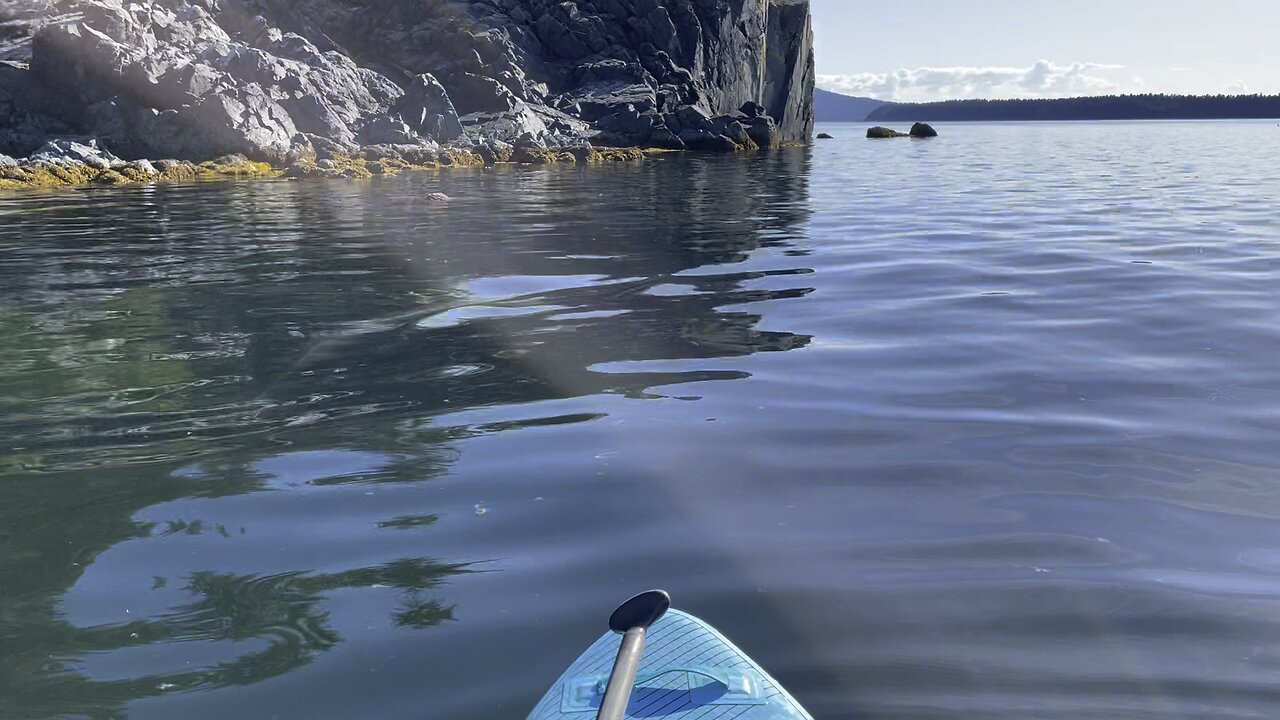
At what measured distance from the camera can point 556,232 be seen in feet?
54.9

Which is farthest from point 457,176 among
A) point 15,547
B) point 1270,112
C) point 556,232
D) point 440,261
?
point 1270,112

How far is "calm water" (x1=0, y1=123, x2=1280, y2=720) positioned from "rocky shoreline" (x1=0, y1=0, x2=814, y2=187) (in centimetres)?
2694

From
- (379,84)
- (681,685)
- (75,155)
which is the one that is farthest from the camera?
(379,84)

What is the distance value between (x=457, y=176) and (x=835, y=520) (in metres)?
31.6

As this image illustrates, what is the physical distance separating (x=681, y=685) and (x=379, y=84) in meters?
52.3

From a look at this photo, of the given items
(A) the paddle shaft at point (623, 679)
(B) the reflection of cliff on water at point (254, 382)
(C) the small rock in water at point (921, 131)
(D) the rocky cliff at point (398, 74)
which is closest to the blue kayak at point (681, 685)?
(A) the paddle shaft at point (623, 679)

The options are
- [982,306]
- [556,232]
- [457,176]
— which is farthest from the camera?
[457,176]

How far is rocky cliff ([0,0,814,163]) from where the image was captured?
3731cm

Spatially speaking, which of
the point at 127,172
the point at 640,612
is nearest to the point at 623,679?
the point at 640,612

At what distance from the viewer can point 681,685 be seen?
2.67 meters

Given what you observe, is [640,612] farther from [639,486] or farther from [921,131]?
[921,131]

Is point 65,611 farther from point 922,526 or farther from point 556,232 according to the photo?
point 556,232

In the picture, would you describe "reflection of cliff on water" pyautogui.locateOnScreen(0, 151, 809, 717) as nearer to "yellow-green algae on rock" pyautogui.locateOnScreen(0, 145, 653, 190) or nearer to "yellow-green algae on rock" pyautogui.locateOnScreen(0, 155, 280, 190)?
"yellow-green algae on rock" pyautogui.locateOnScreen(0, 155, 280, 190)

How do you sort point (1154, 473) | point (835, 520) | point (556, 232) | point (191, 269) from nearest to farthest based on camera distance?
1. point (835, 520)
2. point (1154, 473)
3. point (191, 269)
4. point (556, 232)
